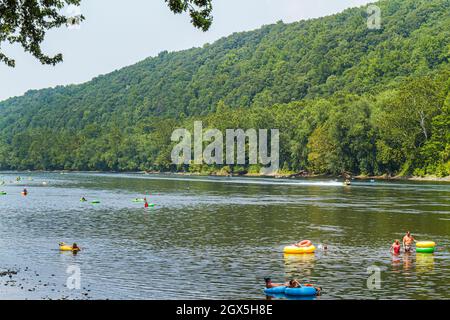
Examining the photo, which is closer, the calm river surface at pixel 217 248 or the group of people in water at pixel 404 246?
the calm river surface at pixel 217 248

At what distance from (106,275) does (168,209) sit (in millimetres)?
51816

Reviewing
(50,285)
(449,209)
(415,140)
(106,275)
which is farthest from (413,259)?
(415,140)

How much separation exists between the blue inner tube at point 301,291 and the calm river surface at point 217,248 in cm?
149

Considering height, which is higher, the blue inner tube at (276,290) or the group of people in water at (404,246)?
the group of people in water at (404,246)

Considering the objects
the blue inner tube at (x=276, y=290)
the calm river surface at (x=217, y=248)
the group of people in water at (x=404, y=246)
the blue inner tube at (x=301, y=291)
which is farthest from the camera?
the group of people in water at (x=404, y=246)

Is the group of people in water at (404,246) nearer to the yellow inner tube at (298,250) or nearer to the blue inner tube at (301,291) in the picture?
the yellow inner tube at (298,250)

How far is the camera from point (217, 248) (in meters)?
53.9

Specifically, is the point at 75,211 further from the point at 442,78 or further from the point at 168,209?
the point at 442,78

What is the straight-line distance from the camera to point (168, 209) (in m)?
93.3

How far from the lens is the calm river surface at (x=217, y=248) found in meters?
37.5

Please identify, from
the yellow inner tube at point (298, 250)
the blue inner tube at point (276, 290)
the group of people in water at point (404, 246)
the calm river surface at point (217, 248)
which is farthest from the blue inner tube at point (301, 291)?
the group of people in water at point (404, 246)

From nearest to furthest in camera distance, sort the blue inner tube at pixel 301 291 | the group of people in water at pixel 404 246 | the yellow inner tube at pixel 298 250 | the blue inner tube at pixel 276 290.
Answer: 1. the blue inner tube at pixel 301 291
2. the blue inner tube at pixel 276 290
3. the group of people in water at pixel 404 246
4. the yellow inner tube at pixel 298 250

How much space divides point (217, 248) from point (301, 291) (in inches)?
765
